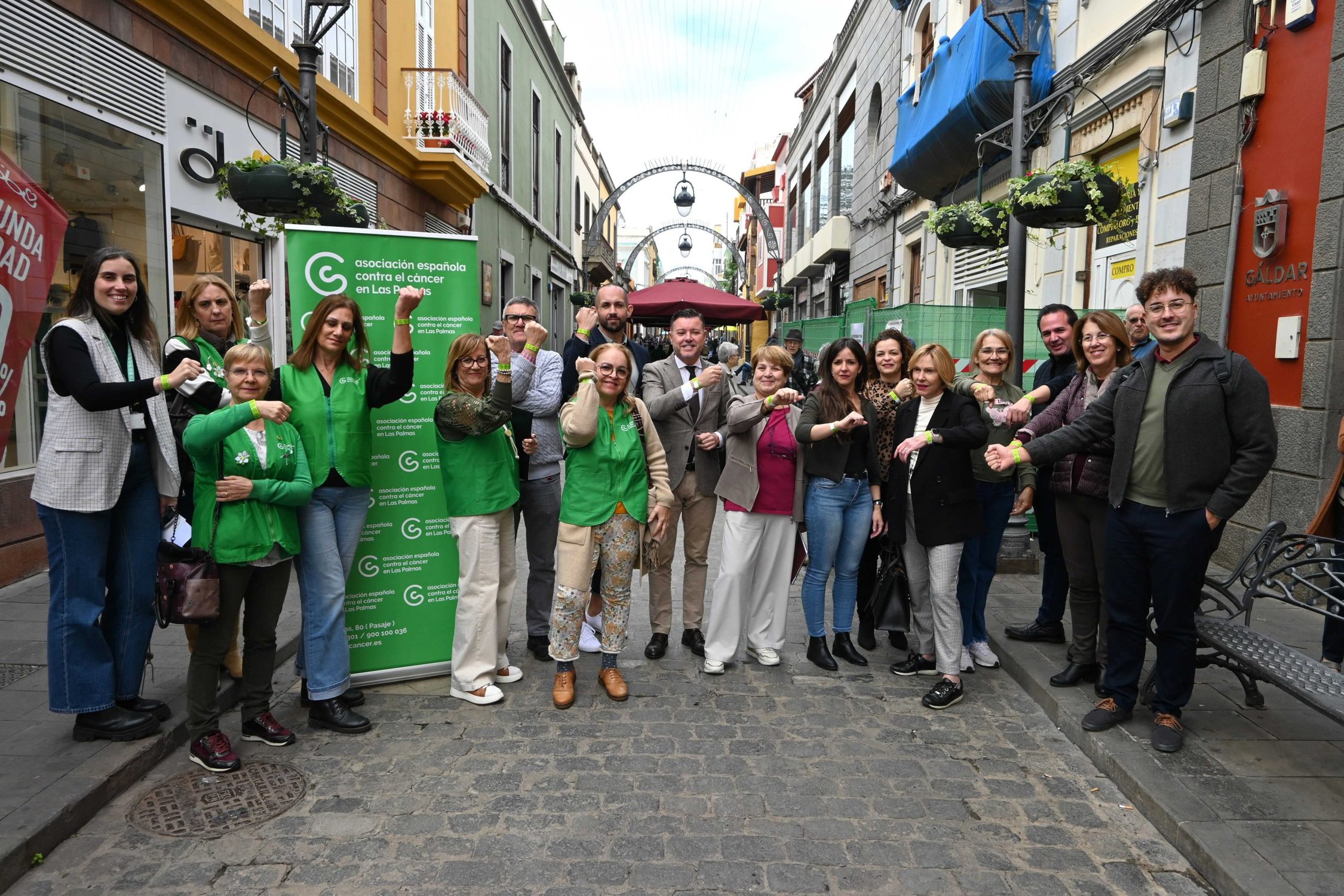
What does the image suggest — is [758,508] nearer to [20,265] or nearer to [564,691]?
[564,691]

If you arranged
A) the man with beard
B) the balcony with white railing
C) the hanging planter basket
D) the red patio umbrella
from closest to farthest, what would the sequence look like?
1. the man with beard
2. the hanging planter basket
3. the red patio umbrella
4. the balcony with white railing

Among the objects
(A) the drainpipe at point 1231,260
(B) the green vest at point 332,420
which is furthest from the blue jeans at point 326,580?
(A) the drainpipe at point 1231,260

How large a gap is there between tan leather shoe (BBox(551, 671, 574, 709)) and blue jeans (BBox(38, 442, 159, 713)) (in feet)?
6.23

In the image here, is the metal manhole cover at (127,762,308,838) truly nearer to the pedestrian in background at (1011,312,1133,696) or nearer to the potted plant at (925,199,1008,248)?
the pedestrian in background at (1011,312,1133,696)

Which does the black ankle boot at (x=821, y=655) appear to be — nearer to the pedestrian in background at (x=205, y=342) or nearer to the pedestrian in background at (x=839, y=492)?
the pedestrian in background at (x=839, y=492)

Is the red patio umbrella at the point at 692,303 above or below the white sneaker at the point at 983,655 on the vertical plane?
above

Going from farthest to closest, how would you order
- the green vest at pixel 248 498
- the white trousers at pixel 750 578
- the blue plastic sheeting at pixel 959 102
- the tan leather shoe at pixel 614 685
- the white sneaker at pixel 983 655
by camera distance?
1. the blue plastic sheeting at pixel 959 102
2. the white sneaker at pixel 983 655
3. the white trousers at pixel 750 578
4. the tan leather shoe at pixel 614 685
5. the green vest at pixel 248 498

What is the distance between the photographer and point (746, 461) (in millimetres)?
4969

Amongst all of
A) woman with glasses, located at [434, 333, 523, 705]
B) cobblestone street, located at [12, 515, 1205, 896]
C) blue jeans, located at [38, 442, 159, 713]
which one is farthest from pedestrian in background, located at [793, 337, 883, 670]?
blue jeans, located at [38, 442, 159, 713]

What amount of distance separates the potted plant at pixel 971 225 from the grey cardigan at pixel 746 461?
317 centimetres

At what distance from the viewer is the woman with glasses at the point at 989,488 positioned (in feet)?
16.0

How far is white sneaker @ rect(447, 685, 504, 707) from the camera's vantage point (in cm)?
445

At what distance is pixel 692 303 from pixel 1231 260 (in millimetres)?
7181

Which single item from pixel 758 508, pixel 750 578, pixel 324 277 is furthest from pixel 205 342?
pixel 750 578
